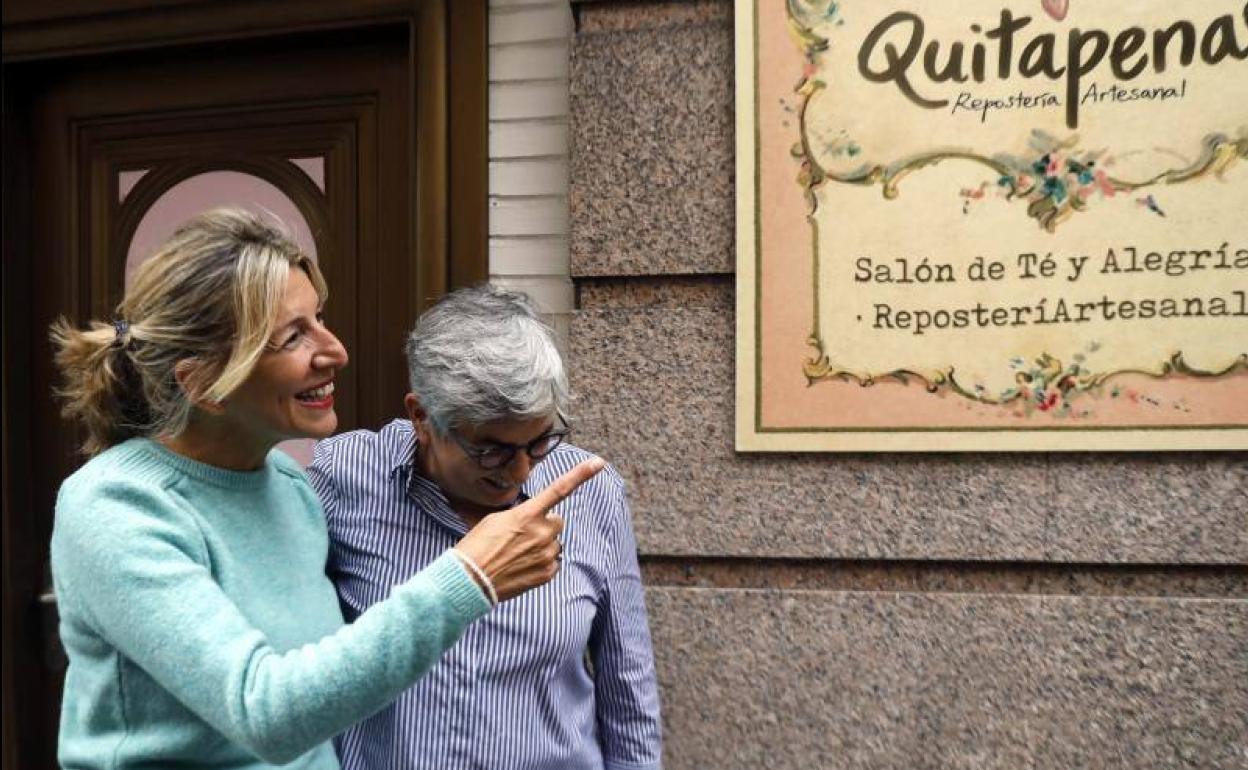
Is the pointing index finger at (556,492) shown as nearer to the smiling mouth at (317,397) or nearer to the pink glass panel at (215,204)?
the smiling mouth at (317,397)

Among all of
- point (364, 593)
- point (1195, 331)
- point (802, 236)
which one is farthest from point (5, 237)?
point (1195, 331)

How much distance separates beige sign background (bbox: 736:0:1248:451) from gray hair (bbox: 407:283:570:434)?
0.99 metres

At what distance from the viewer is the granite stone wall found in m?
2.53

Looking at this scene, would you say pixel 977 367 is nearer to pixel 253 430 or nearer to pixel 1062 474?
pixel 1062 474

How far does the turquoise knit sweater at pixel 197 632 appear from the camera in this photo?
1.29 meters

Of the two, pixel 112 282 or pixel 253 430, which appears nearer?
pixel 253 430

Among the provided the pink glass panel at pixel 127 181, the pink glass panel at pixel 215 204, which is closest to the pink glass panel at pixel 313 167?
the pink glass panel at pixel 215 204

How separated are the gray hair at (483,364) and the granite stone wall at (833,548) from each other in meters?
0.91

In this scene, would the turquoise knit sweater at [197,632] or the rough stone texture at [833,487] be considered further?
the rough stone texture at [833,487]

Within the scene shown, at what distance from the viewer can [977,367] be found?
2.62 m

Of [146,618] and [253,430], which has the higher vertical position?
[253,430]

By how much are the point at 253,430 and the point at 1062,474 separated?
1930mm

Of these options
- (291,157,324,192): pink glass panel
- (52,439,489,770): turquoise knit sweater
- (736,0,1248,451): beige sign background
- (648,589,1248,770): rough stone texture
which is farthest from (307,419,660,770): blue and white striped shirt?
(291,157,324,192): pink glass panel

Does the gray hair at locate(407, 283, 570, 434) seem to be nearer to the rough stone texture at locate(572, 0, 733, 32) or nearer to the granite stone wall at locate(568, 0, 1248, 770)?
the granite stone wall at locate(568, 0, 1248, 770)
